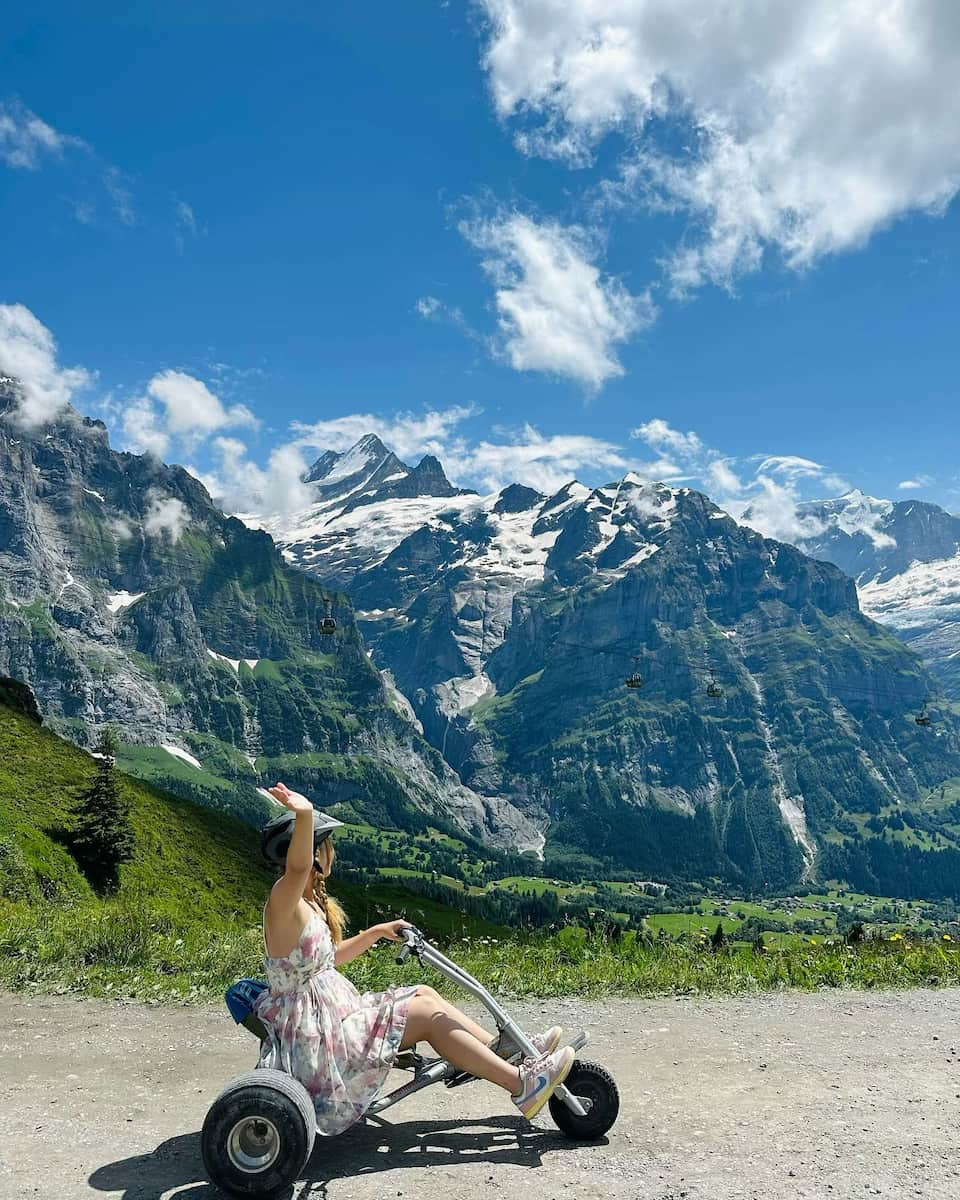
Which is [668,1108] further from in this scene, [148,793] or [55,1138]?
[148,793]

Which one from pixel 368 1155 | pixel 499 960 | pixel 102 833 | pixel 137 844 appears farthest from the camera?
pixel 137 844

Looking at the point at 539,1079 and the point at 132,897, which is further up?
the point at 132,897

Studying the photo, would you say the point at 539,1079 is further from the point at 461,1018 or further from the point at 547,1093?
the point at 461,1018

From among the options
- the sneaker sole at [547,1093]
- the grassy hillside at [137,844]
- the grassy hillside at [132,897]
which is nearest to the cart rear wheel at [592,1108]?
the sneaker sole at [547,1093]

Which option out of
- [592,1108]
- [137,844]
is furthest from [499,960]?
[137,844]

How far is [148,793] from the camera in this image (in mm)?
99250

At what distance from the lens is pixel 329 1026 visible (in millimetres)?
7672

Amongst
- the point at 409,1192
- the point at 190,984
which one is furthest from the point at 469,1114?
the point at 190,984

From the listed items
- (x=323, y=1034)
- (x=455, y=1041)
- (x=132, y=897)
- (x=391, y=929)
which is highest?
(x=391, y=929)

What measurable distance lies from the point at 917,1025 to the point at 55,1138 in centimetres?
1092

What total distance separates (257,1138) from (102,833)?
4740cm

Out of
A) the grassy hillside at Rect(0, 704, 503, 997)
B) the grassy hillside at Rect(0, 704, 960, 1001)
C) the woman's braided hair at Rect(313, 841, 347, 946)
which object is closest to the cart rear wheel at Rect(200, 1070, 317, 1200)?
the woman's braided hair at Rect(313, 841, 347, 946)

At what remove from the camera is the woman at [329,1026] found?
7.47 meters

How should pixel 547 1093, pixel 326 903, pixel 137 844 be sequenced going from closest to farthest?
pixel 547 1093, pixel 326 903, pixel 137 844
